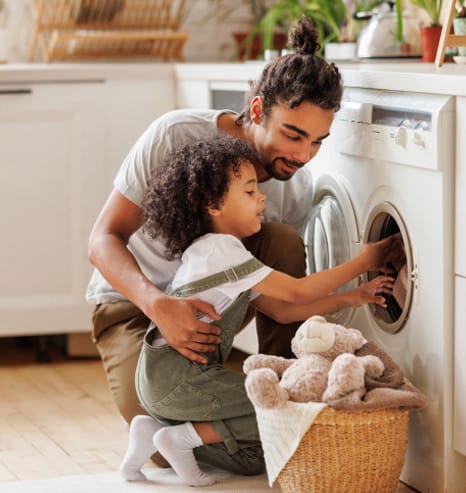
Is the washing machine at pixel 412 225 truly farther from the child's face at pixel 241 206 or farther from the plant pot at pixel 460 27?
the plant pot at pixel 460 27

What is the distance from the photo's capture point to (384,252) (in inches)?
85.5

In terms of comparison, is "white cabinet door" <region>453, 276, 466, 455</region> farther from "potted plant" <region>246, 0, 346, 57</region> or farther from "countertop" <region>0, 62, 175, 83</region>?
"countertop" <region>0, 62, 175, 83</region>

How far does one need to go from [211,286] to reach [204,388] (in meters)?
0.22

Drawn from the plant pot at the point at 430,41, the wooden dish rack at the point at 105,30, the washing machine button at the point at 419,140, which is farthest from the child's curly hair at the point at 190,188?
the wooden dish rack at the point at 105,30

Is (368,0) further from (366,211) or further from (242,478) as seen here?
(242,478)

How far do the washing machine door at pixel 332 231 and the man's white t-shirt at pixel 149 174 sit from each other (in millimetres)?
79

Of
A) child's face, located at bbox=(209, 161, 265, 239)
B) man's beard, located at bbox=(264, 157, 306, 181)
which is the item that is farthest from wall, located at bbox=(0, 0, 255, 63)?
child's face, located at bbox=(209, 161, 265, 239)

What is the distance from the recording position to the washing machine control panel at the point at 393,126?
192cm

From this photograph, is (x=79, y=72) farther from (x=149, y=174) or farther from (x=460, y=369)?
(x=460, y=369)

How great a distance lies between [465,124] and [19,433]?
54.7 inches

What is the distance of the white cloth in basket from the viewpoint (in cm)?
188

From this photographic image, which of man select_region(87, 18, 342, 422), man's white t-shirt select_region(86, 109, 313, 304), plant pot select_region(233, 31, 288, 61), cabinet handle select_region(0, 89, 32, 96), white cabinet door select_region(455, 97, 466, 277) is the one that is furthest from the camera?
plant pot select_region(233, 31, 288, 61)

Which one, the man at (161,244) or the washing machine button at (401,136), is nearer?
the washing machine button at (401,136)

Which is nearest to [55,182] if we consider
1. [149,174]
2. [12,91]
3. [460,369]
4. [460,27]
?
[12,91]
